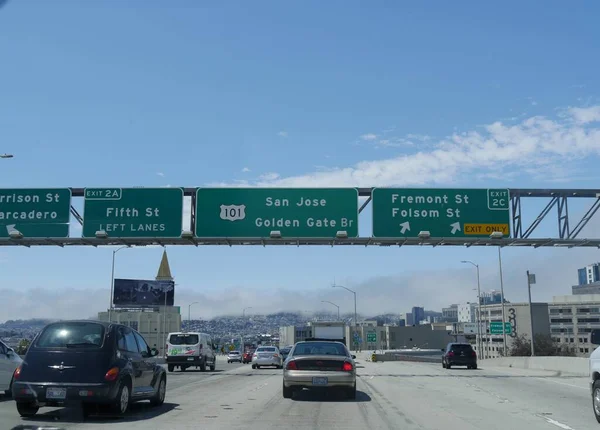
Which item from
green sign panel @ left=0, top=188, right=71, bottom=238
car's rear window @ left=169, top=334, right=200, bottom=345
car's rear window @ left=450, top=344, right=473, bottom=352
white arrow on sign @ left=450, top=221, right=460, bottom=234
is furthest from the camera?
car's rear window @ left=450, top=344, right=473, bottom=352

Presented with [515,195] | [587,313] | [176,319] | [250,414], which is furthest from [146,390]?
[587,313]

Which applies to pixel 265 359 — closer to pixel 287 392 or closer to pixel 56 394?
pixel 287 392

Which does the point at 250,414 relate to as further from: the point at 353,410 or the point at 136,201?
the point at 136,201

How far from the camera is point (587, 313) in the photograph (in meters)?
154

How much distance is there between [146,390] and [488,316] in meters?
169

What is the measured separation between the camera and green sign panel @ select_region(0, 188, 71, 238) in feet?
93.7

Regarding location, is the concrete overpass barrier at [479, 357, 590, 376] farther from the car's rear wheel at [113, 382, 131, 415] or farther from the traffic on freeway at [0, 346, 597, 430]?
the car's rear wheel at [113, 382, 131, 415]

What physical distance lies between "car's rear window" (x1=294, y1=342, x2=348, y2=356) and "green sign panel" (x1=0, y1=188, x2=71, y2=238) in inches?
615

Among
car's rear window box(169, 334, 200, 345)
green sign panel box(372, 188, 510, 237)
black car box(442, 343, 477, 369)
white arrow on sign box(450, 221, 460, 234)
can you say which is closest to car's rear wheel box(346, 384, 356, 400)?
green sign panel box(372, 188, 510, 237)

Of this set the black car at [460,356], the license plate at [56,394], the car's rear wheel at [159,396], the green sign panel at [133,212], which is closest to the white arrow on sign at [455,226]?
the green sign panel at [133,212]

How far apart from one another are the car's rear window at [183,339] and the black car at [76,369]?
23.1 m

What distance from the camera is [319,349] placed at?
55.7 ft

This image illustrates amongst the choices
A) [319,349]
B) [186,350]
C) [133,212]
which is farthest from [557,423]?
[186,350]

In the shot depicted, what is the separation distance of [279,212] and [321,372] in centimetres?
1299
